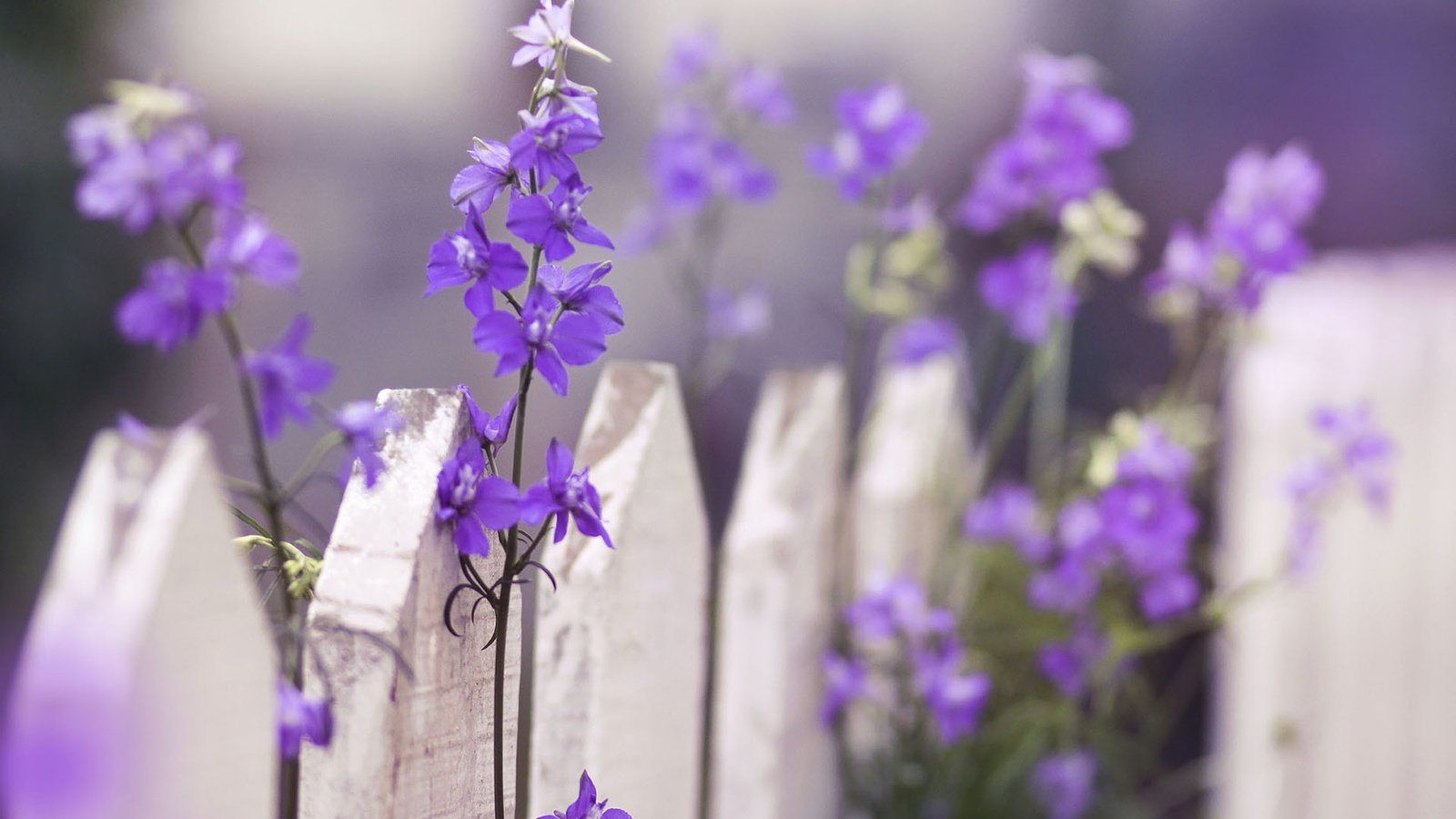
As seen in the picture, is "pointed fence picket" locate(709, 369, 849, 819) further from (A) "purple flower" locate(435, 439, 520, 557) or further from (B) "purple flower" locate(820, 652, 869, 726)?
(A) "purple flower" locate(435, 439, 520, 557)

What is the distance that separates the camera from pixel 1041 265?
65.2 inches

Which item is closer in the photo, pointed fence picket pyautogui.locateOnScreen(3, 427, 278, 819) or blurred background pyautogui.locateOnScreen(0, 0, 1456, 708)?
pointed fence picket pyautogui.locateOnScreen(3, 427, 278, 819)

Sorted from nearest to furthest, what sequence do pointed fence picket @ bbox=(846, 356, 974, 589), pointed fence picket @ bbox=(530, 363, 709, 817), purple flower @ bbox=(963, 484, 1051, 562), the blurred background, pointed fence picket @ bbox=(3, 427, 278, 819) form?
pointed fence picket @ bbox=(3, 427, 278, 819)
pointed fence picket @ bbox=(530, 363, 709, 817)
pointed fence picket @ bbox=(846, 356, 974, 589)
purple flower @ bbox=(963, 484, 1051, 562)
the blurred background

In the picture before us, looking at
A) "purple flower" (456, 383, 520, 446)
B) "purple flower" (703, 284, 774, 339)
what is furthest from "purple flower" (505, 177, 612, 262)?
"purple flower" (703, 284, 774, 339)

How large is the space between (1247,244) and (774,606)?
0.83 metres

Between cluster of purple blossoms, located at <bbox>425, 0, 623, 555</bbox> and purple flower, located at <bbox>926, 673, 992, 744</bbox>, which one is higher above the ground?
cluster of purple blossoms, located at <bbox>425, 0, 623, 555</bbox>

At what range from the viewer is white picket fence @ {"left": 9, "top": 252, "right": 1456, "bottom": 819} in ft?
2.08

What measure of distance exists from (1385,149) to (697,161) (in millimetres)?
2401

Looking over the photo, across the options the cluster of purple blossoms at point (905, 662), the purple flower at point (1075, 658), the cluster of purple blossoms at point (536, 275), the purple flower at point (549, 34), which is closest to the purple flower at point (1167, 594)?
the purple flower at point (1075, 658)

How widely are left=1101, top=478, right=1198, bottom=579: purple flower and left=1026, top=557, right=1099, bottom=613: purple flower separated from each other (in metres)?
0.12

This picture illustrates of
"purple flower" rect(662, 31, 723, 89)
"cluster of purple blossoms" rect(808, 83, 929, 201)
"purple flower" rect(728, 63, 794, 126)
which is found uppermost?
"purple flower" rect(662, 31, 723, 89)

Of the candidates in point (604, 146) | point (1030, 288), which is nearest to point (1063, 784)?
point (1030, 288)

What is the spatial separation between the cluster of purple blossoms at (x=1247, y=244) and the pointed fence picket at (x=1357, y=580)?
0.53 m

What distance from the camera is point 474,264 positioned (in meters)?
0.71
